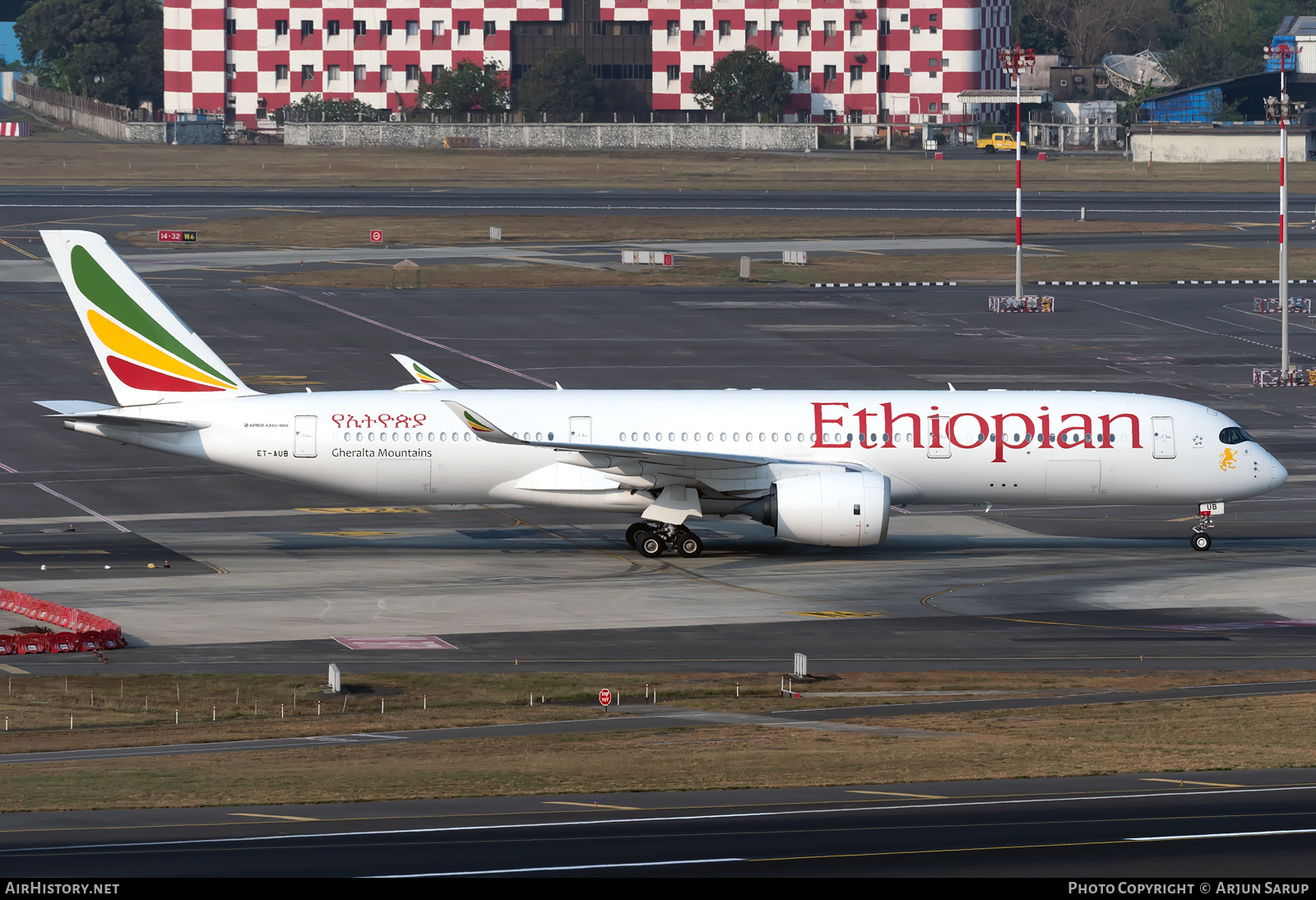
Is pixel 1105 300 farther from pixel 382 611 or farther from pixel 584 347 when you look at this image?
pixel 382 611

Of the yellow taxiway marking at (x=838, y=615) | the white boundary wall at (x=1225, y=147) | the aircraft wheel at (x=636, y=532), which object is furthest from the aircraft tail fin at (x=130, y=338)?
the white boundary wall at (x=1225, y=147)

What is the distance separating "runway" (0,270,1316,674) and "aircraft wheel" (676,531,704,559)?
85cm

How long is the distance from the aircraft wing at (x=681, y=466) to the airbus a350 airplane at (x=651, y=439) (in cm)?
6

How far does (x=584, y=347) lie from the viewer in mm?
84375

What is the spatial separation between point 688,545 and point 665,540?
642 mm

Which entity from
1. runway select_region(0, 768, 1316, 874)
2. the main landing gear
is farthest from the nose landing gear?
runway select_region(0, 768, 1316, 874)

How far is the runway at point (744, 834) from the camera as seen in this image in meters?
22.0

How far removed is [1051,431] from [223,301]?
59.4 meters

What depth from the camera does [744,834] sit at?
944 inches

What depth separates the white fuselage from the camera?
48.5m

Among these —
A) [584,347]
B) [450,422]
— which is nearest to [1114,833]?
[450,422]

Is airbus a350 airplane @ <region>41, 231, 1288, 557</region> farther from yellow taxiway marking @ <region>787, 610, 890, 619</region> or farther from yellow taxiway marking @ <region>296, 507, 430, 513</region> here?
yellow taxiway marking @ <region>296, 507, 430, 513</region>

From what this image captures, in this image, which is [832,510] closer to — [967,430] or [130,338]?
[967,430]

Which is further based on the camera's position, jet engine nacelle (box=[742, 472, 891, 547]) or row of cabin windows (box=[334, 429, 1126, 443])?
row of cabin windows (box=[334, 429, 1126, 443])
